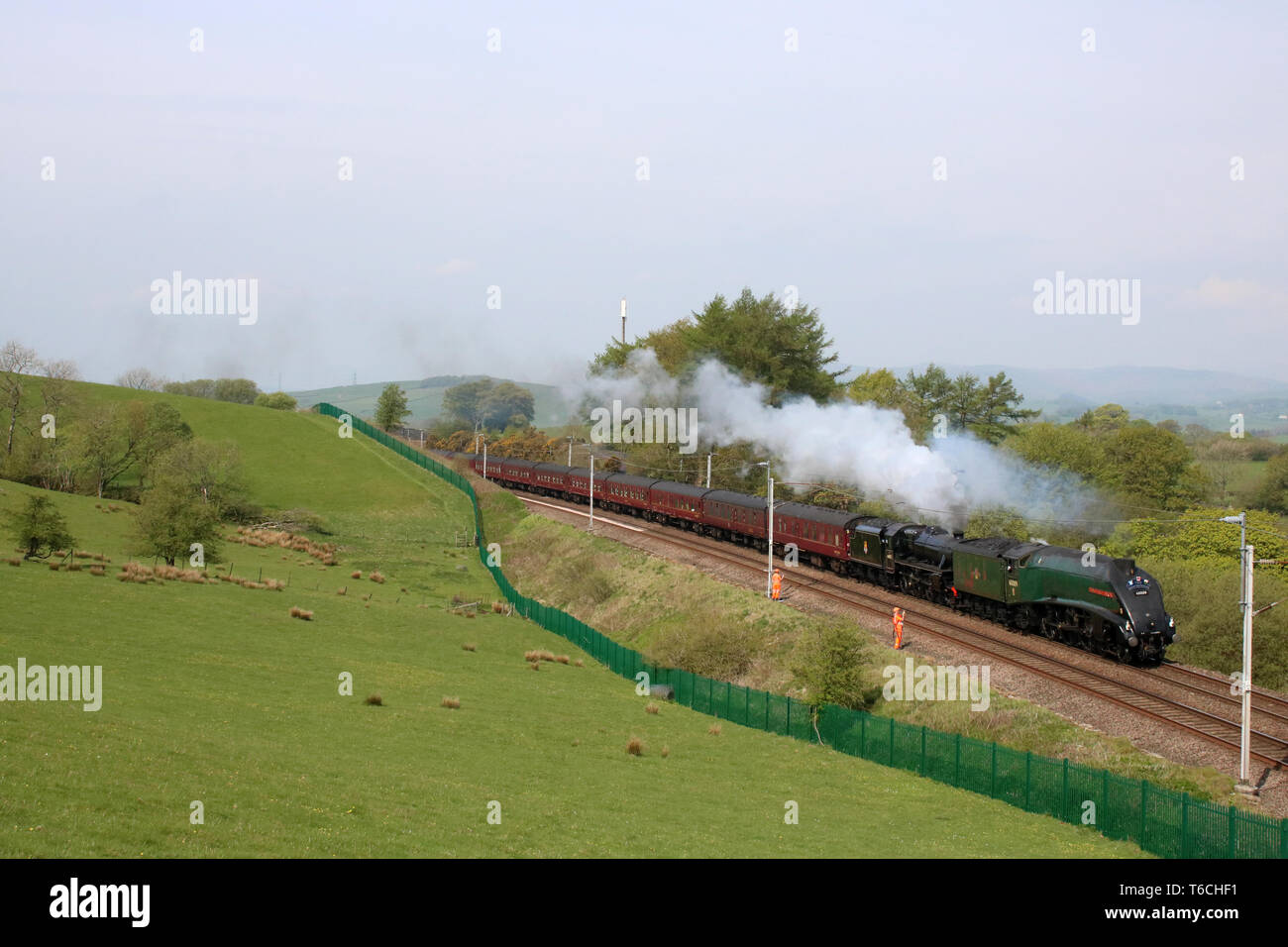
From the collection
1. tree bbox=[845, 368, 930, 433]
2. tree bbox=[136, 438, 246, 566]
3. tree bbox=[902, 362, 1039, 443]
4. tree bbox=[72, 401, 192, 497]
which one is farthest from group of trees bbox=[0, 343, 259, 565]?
tree bbox=[902, 362, 1039, 443]

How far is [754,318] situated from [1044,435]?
98.1 ft

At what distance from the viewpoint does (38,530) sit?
4694 centimetres

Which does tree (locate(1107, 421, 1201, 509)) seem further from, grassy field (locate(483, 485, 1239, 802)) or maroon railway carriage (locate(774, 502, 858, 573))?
grassy field (locate(483, 485, 1239, 802))

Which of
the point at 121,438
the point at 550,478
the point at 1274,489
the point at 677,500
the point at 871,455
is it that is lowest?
the point at 1274,489

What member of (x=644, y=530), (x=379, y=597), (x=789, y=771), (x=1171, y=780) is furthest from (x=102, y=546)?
(x=1171, y=780)

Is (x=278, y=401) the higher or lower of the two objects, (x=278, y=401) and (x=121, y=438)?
the higher

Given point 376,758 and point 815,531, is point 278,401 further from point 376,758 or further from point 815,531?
point 376,758

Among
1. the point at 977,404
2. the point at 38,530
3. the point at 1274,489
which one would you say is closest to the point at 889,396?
the point at 977,404

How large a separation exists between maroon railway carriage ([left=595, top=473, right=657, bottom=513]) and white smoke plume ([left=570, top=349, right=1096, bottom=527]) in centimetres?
992

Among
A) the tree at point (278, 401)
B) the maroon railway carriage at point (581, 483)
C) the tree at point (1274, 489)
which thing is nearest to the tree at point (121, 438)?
the maroon railway carriage at point (581, 483)

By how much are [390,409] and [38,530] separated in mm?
103897

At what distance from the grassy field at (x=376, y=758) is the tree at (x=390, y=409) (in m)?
101

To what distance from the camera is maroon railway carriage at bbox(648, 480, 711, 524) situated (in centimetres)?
7450

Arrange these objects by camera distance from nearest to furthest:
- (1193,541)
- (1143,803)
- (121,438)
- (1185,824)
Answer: (1185,824)
(1143,803)
(1193,541)
(121,438)
